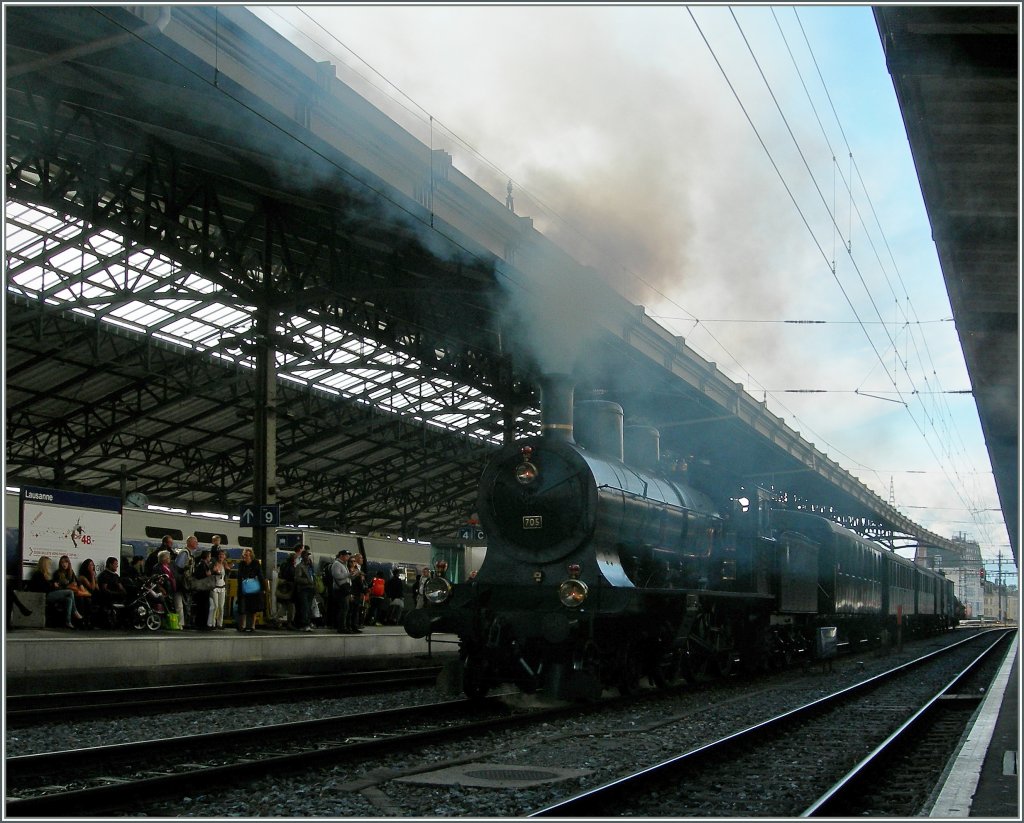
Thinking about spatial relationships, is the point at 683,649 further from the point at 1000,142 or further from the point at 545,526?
the point at 1000,142

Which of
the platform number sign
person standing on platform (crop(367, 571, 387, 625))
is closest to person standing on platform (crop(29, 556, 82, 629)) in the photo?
the platform number sign

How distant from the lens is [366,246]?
19812 millimetres

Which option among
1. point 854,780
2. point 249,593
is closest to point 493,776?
point 854,780

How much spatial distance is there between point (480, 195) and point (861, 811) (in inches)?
465

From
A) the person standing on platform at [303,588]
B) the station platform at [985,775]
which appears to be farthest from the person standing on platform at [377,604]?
the station platform at [985,775]

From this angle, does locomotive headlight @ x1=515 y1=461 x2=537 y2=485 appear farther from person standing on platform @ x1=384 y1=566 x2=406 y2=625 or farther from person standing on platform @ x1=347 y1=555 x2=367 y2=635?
person standing on platform @ x1=384 y1=566 x2=406 y2=625

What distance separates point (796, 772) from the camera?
24.9 feet

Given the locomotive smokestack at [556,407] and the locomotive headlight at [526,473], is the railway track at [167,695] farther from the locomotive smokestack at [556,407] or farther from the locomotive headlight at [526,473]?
the locomotive smokestack at [556,407]

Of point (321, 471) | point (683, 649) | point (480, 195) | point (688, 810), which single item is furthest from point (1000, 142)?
point (321, 471)

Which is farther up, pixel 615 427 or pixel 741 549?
pixel 615 427

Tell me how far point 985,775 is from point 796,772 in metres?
1.25

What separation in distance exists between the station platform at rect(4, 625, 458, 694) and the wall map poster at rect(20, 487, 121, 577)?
47.9 inches

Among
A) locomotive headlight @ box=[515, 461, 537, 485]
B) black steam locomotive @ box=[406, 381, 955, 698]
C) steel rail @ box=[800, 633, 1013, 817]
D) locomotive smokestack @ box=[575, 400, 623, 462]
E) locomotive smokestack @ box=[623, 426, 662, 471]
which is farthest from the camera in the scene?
locomotive smokestack @ box=[623, 426, 662, 471]

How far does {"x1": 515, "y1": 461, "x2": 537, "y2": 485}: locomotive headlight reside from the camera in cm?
1162
